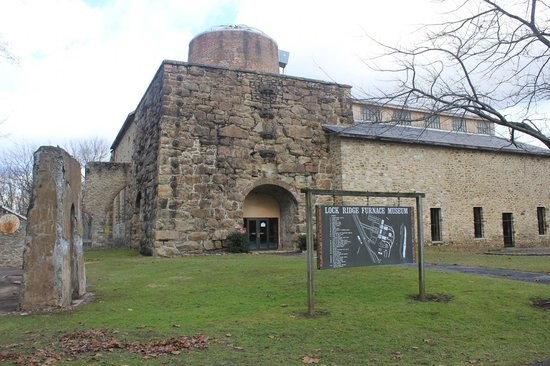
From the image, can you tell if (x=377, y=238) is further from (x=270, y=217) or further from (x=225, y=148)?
(x=270, y=217)

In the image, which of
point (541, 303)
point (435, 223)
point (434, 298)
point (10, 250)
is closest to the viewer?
point (541, 303)

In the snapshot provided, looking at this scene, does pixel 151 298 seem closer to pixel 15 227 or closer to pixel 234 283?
pixel 234 283

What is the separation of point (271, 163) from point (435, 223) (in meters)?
9.16

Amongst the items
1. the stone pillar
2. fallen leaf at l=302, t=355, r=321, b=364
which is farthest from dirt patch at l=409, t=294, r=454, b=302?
the stone pillar

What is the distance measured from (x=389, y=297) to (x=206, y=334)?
3.82 m

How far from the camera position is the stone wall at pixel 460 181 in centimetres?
2156

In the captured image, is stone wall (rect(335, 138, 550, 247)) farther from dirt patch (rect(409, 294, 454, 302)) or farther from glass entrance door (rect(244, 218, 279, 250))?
dirt patch (rect(409, 294, 454, 302))

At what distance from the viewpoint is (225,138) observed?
64.3 feet

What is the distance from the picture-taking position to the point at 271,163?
20.3m

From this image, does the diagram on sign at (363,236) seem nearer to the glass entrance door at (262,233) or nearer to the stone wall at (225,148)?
the stone wall at (225,148)

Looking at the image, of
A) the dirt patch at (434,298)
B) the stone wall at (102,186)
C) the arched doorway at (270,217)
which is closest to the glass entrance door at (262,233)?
the arched doorway at (270,217)

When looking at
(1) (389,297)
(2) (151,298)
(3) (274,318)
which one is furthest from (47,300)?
(1) (389,297)

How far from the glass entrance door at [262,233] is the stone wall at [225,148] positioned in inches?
28.1

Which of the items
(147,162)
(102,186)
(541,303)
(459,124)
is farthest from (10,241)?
(541,303)
